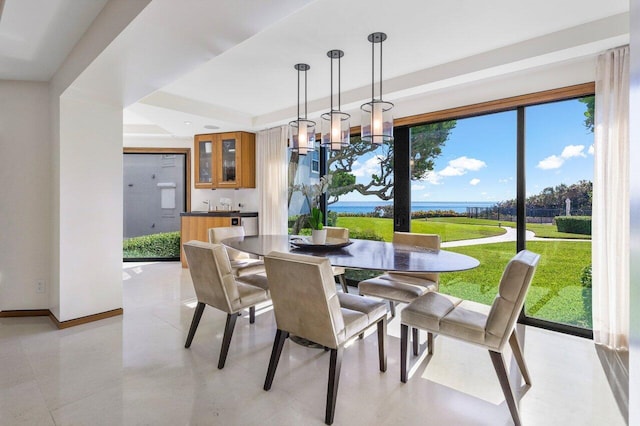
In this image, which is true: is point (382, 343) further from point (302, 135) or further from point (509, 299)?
point (302, 135)

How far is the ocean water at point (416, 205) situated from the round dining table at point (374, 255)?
1.23m

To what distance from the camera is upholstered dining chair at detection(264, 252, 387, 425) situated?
182 cm

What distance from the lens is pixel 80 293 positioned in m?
3.15

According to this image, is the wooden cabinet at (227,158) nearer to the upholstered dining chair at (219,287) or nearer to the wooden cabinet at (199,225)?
the wooden cabinet at (199,225)

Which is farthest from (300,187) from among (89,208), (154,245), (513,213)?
(154,245)

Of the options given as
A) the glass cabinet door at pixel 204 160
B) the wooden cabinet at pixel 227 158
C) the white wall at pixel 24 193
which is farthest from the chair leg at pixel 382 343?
the glass cabinet door at pixel 204 160

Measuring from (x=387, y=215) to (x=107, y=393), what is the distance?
3.29 metres

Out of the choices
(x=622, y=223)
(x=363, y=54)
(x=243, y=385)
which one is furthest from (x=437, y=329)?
(x=363, y=54)

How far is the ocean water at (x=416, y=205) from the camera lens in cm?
366

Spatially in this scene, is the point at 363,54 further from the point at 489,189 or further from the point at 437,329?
the point at 437,329

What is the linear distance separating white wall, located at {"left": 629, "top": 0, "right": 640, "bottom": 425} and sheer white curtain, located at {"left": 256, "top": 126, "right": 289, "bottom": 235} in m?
4.52

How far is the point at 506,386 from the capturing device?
1.78 meters

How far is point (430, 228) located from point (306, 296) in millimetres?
2445

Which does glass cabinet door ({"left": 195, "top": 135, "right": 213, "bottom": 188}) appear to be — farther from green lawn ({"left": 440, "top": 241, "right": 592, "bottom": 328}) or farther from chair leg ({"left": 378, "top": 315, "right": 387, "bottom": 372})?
green lawn ({"left": 440, "top": 241, "right": 592, "bottom": 328})
